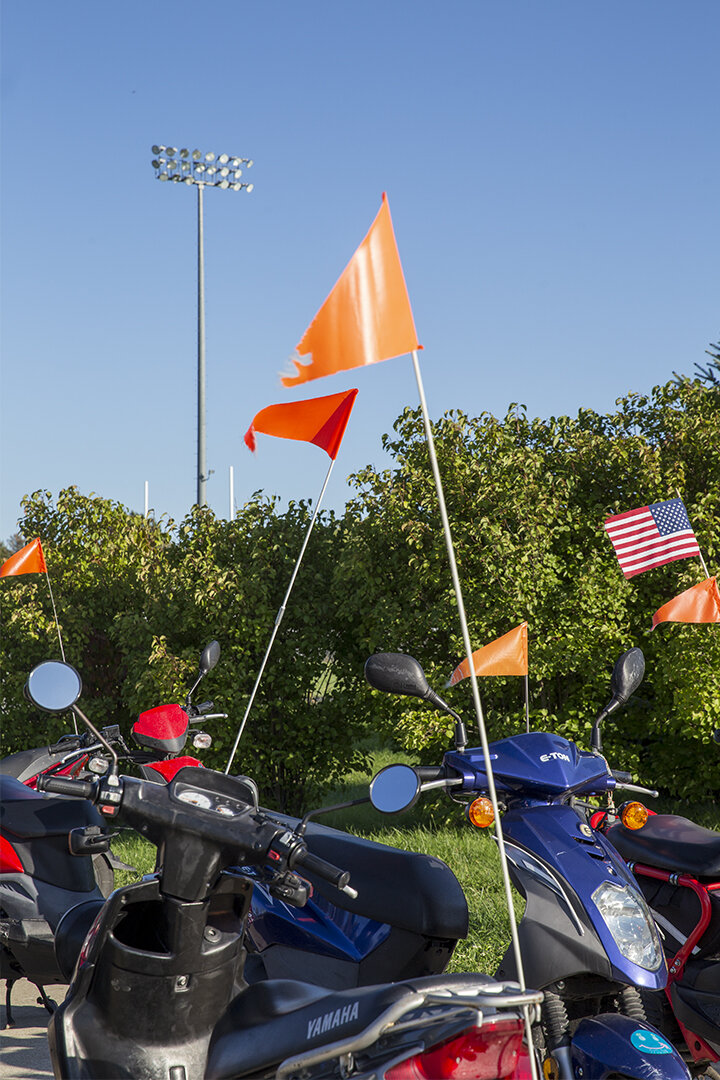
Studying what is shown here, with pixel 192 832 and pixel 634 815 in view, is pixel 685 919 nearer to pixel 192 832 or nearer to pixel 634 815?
pixel 634 815

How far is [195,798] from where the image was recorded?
7.34 ft

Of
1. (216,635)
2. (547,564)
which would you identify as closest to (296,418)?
(547,564)

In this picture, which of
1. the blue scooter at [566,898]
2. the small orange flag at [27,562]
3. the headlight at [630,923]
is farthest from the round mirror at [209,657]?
the small orange flag at [27,562]

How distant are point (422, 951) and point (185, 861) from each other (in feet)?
3.64

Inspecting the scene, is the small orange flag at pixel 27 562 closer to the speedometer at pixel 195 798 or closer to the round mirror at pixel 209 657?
the round mirror at pixel 209 657

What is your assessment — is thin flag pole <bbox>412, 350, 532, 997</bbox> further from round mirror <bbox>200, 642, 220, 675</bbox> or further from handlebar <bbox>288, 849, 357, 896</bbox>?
round mirror <bbox>200, 642, 220, 675</bbox>

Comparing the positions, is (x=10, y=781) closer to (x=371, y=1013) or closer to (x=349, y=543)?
(x=371, y=1013)

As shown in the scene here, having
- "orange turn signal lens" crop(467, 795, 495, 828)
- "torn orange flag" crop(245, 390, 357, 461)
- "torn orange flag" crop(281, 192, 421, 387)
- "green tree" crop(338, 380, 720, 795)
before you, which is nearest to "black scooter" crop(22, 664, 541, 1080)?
"orange turn signal lens" crop(467, 795, 495, 828)

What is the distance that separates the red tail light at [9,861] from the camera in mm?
3830

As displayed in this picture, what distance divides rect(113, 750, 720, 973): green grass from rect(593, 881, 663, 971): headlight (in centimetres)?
244

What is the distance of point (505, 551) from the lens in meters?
8.38

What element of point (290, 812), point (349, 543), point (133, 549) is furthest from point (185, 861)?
point (133, 549)

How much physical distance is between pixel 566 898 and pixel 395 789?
0.50 meters

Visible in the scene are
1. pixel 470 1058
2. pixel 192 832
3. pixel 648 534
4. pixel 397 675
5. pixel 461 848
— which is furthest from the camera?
pixel 461 848
